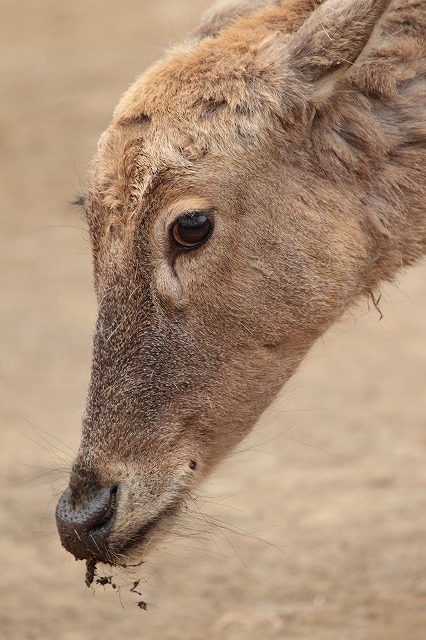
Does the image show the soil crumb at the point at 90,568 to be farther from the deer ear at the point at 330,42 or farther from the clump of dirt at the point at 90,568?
the deer ear at the point at 330,42

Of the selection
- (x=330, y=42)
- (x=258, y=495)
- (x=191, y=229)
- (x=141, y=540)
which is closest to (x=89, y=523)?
(x=141, y=540)

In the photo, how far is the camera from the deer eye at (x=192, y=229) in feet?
14.4

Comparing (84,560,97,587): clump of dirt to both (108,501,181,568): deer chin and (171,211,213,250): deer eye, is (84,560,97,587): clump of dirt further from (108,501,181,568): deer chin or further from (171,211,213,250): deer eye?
(171,211,213,250): deer eye

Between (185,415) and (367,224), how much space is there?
110 cm

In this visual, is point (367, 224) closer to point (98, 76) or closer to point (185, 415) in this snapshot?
point (185, 415)

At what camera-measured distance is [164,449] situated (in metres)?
4.52

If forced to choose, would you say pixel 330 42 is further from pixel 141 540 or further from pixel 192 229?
pixel 141 540

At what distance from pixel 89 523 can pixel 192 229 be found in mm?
1245

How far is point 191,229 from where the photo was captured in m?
4.40

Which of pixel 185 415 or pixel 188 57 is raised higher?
pixel 188 57

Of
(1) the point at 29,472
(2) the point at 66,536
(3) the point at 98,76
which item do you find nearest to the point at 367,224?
(2) the point at 66,536

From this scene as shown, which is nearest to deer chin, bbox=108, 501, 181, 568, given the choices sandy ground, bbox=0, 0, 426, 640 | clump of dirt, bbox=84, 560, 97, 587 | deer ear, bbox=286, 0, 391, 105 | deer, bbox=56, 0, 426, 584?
deer, bbox=56, 0, 426, 584

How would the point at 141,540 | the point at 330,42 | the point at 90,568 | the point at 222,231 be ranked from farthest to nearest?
the point at 90,568, the point at 141,540, the point at 222,231, the point at 330,42

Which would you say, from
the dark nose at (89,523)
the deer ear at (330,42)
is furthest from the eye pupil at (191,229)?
the dark nose at (89,523)
